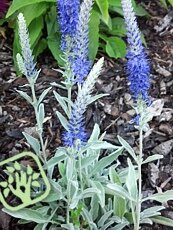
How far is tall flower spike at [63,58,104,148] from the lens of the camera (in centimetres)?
219

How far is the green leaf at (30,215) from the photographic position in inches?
114

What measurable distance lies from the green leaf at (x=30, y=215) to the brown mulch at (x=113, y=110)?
0.32 m

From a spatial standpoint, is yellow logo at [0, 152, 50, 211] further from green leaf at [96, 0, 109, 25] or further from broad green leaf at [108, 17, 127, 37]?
broad green leaf at [108, 17, 127, 37]

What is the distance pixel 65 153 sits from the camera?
8.74 feet

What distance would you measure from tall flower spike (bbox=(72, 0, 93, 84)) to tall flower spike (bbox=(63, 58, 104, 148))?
194 millimetres

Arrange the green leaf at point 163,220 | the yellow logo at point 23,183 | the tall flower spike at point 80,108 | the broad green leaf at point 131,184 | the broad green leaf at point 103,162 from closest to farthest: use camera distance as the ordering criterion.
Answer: the tall flower spike at point 80,108 < the yellow logo at point 23,183 < the broad green leaf at point 131,184 < the broad green leaf at point 103,162 < the green leaf at point 163,220

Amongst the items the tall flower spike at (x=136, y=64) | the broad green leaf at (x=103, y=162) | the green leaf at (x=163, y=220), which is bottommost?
the green leaf at (x=163, y=220)

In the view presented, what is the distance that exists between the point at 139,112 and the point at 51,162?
1.60ft

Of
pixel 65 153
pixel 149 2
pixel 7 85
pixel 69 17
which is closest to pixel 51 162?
pixel 65 153

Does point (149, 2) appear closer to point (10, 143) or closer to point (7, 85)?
point (7, 85)

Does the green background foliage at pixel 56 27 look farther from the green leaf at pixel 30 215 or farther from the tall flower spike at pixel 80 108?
the tall flower spike at pixel 80 108

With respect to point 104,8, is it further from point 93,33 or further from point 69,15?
point 69,15

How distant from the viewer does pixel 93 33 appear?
382cm

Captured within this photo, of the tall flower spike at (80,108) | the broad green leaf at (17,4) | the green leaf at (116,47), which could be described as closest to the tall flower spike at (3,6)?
the broad green leaf at (17,4)
